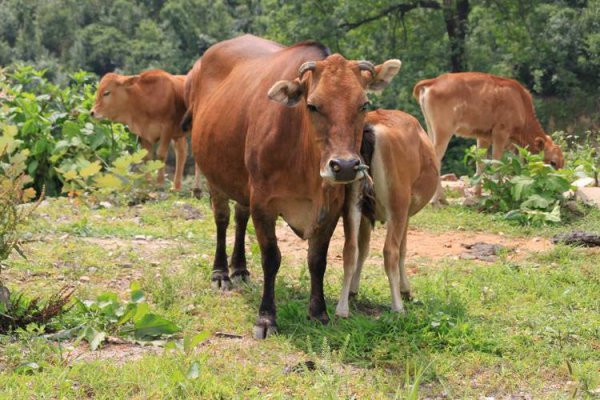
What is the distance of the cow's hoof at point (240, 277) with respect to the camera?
6.91m

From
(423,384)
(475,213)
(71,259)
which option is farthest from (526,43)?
(423,384)

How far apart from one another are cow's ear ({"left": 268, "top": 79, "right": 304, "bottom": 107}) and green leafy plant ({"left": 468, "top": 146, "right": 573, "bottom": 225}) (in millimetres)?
5245

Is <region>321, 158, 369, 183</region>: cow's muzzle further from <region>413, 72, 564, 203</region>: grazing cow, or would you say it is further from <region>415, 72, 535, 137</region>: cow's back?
<region>415, 72, 535, 137</region>: cow's back

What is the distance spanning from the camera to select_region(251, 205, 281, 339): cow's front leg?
5.50 metres

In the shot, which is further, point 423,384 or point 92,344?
point 92,344

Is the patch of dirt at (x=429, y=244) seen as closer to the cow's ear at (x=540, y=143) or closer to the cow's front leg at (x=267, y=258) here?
the cow's front leg at (x=267, y=258)

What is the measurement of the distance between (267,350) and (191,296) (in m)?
1.33

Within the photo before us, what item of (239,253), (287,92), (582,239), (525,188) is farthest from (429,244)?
(287,92)

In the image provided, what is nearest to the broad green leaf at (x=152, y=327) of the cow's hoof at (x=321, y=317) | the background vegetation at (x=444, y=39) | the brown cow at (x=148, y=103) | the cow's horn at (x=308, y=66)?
the cow's hoof at (x=321, y=317)

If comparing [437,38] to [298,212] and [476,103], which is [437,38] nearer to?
[476,103]

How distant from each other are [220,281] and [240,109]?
1534 millimetres

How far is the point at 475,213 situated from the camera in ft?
34.9

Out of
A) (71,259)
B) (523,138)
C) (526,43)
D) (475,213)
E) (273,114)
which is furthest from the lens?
(526,43)

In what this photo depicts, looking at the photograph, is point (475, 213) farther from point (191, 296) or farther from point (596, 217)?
point (191, 296)
